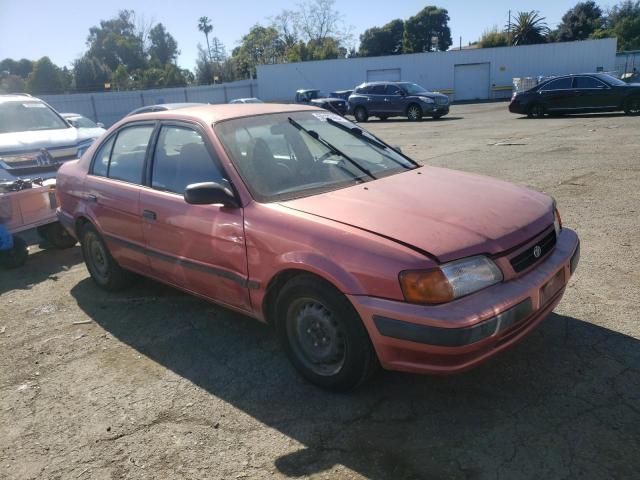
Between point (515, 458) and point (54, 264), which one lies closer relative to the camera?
point (515, 458)

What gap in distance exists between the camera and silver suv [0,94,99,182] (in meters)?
7.14

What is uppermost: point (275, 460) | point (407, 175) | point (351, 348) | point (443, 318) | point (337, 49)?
point (337, 49)

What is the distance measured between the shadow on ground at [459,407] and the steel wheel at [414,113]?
19652 millimetres

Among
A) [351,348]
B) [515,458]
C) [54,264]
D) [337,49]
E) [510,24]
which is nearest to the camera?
[515,458]

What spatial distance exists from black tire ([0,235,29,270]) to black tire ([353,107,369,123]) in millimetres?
19778

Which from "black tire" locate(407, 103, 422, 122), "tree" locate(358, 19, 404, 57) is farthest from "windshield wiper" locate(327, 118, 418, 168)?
"tree" locate(358, 19, 404, 57)

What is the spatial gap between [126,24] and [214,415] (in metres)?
103

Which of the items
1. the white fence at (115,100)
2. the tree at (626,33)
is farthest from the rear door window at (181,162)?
the tree at (626,33)

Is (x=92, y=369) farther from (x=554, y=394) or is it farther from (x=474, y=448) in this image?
(x=554, y=394)

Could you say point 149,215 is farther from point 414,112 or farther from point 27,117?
point 414,112

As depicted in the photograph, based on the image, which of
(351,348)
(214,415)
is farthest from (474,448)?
(214,415)

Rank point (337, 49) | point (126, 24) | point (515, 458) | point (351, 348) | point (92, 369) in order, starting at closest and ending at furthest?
point (515, 458), point (351, 348), point (92, 369), point (337, 49), point (126, 24)

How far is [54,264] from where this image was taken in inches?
231

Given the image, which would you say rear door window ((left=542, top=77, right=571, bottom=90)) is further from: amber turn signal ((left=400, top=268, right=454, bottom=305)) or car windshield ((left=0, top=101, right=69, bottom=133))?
amber turn signal ((left=400, top=268, right=454, bottom=305))
